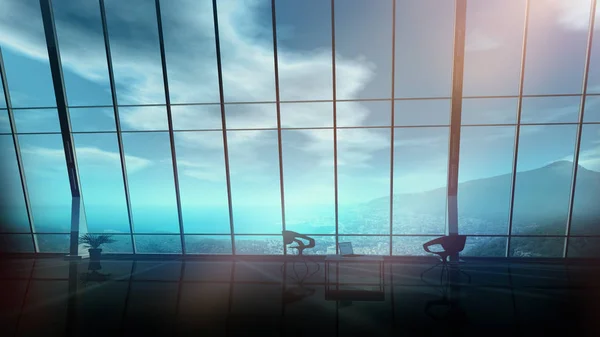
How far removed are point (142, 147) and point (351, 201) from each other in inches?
1174

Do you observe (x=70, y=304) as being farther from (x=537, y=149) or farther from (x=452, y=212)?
(x=537, y=149)

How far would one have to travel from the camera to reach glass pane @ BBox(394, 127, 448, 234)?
1711 inches

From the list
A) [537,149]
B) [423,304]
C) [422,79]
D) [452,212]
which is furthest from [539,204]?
[423,304]

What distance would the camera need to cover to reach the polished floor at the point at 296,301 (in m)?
4.29

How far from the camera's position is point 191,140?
1900 inches

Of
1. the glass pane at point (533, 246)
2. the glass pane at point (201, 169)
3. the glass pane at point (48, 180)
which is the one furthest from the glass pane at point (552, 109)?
the glass pane at point (48, 180)

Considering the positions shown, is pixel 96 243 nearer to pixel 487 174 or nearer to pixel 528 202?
pixel 487 174

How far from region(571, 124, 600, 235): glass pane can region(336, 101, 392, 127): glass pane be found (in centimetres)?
2215

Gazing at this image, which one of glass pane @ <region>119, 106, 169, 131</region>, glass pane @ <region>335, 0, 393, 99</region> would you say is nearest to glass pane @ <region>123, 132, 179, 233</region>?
glass pane @ <region>119, 106, 169, 131</region>

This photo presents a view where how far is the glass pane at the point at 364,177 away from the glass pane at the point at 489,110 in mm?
12244

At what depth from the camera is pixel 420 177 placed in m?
45.2

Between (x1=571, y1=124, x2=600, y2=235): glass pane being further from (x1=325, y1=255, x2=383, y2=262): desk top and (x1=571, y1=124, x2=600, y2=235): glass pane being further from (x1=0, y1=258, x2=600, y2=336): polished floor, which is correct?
(x1=325, y1=255, x2=383, y2=262): desk top

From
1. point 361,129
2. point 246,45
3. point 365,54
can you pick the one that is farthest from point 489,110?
point 246,45

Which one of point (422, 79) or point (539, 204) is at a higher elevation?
point (422, 79)
